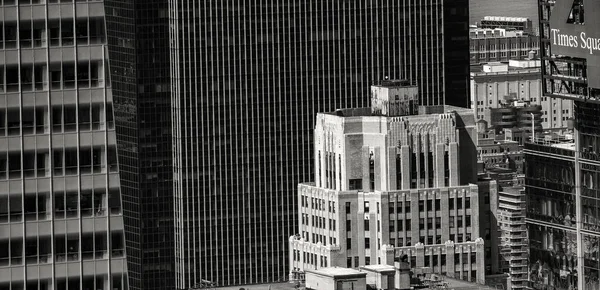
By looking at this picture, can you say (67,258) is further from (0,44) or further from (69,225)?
(0,44)

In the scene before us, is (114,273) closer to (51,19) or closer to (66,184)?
(66,184)

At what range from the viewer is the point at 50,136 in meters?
135

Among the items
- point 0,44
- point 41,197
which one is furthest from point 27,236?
point 0,44

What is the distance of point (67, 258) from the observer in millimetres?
133750

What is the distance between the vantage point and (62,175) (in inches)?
5281

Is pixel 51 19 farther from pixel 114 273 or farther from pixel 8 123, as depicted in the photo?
pixel 114 273

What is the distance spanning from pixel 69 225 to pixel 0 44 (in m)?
11.1

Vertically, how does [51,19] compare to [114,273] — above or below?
above

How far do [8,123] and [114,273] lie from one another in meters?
10.3

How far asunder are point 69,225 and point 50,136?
5.15 metres

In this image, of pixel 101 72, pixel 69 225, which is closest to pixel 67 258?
pixel 69 225

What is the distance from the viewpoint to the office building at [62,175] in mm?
133875

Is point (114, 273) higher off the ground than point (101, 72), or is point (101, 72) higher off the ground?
point (101, 72)

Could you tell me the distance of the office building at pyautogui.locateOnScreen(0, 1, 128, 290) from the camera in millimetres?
133875
